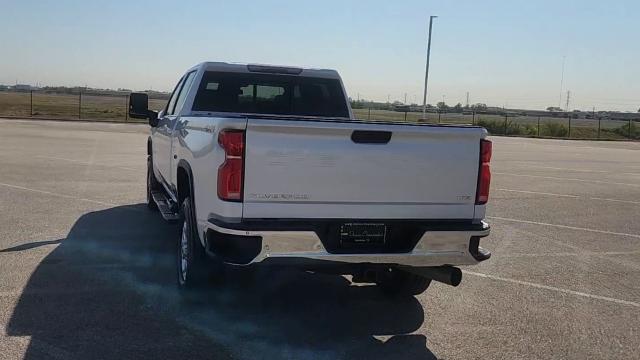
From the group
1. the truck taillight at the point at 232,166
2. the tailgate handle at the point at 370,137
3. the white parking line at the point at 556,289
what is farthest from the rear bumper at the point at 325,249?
the white parking line at the point at 556,289

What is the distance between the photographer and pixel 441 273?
A: 533 cm

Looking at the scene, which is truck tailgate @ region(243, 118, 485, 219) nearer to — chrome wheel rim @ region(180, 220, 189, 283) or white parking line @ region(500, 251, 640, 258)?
chrome wheel rim @ region(180, 220, 189, 283)

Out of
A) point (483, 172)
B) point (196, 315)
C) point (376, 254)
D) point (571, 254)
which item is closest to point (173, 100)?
point (196, 315)

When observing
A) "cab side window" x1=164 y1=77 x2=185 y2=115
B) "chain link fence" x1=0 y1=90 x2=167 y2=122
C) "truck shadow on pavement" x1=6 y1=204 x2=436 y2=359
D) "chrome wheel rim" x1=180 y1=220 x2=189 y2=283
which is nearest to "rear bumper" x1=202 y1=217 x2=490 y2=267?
"truck shadow on pavement" x1=6 y1=204 x2=436 y2=359

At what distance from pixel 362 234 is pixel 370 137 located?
704 mm

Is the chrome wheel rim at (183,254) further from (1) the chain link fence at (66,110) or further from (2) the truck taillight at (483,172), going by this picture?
(1) the chain link fence at (66,110)

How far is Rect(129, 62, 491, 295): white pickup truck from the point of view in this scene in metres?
4.62

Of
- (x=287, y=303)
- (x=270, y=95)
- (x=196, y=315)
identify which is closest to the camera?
(x=196, y=315)

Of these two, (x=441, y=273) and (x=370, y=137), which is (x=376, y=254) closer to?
(x=441, y=273)

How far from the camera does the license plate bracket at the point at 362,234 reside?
489 cm

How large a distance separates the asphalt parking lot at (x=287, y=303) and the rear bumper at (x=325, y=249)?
598mm

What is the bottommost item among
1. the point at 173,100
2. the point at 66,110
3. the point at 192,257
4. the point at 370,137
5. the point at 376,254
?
the point at 66,110

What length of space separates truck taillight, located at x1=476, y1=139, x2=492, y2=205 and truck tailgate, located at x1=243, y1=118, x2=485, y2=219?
0.05 meters

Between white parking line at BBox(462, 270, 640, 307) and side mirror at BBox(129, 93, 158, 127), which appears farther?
side mirror at BBox(129, 93, 158, 127)
